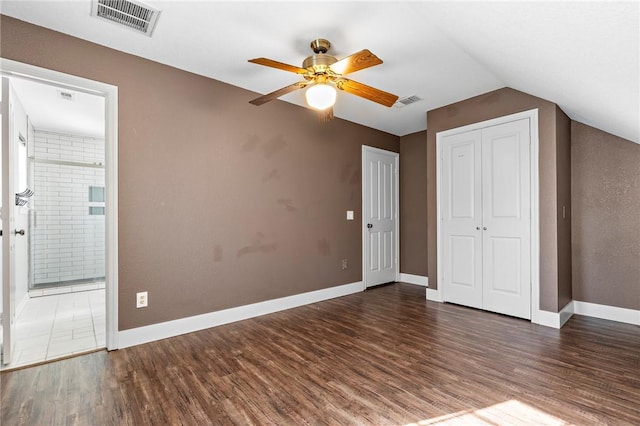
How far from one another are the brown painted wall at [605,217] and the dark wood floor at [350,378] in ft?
1.43

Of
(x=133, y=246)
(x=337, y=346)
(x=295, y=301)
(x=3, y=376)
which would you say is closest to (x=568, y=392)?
(x=337, y=346)

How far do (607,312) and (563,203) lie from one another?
49.5 inches

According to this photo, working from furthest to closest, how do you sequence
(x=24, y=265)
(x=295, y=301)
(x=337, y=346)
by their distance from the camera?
(x=24, y=265)
(x=295, y=301)
(x=337, y=346)

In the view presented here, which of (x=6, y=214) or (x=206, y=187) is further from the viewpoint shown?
(x=206, y=187)

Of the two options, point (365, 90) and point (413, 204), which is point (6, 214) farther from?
point (413, 204)

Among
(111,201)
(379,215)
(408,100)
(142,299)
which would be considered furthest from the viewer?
(379,215)

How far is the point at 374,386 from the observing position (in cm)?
206

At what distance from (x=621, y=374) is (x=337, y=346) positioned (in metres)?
2.01

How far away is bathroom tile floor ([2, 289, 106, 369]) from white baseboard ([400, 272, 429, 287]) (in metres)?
4.21

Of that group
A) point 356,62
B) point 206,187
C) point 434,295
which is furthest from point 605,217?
point 206,187

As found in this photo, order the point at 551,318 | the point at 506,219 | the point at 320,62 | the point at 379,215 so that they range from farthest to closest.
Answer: the point at 379,215 → the point at 506,219 → the point at 551,318 → the point at 320,62

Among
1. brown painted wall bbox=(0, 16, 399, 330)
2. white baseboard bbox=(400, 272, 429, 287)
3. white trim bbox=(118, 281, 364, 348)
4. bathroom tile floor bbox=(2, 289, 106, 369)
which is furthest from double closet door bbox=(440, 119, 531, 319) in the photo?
bathroom tile floor bbox=(2, 289, 106, 369)

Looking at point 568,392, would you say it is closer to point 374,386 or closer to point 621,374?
point 621,374

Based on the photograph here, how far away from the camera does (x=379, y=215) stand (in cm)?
510
